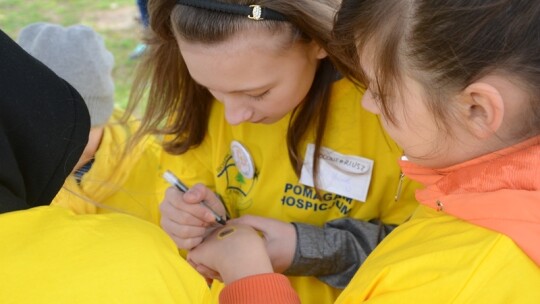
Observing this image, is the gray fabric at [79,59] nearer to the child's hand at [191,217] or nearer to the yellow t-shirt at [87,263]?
the child's hand at [191,217]

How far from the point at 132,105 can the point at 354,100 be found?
667 millimetres

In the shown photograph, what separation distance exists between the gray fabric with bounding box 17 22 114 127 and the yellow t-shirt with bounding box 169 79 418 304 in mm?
693

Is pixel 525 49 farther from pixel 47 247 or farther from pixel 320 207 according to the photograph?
pixel 320 207

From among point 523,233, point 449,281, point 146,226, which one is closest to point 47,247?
point 146,226

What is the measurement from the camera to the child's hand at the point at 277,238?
1833mm

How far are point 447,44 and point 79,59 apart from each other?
1729 millimetres

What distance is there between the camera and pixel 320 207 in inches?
76.0

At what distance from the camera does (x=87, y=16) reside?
6129 millimetres

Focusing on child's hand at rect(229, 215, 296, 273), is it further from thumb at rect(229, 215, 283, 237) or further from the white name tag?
the white name tag

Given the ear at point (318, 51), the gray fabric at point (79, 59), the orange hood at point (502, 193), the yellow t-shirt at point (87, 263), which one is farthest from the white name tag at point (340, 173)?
the gray fabric at point (79, 59)

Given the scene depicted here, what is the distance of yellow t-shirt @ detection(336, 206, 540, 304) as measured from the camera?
116 centimetres

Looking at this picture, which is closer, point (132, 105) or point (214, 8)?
point (214, 8)

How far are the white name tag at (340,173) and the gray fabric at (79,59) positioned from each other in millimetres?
1012

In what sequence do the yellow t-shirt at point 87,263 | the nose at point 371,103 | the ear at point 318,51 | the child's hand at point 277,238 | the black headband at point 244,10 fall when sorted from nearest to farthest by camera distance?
1. the yellow t-shirt at point 87,263
2. the nose at point 371,103
3. the black headband at point 244,10
4. the ear at point 318,51
5. the child's hand at point 277,238
